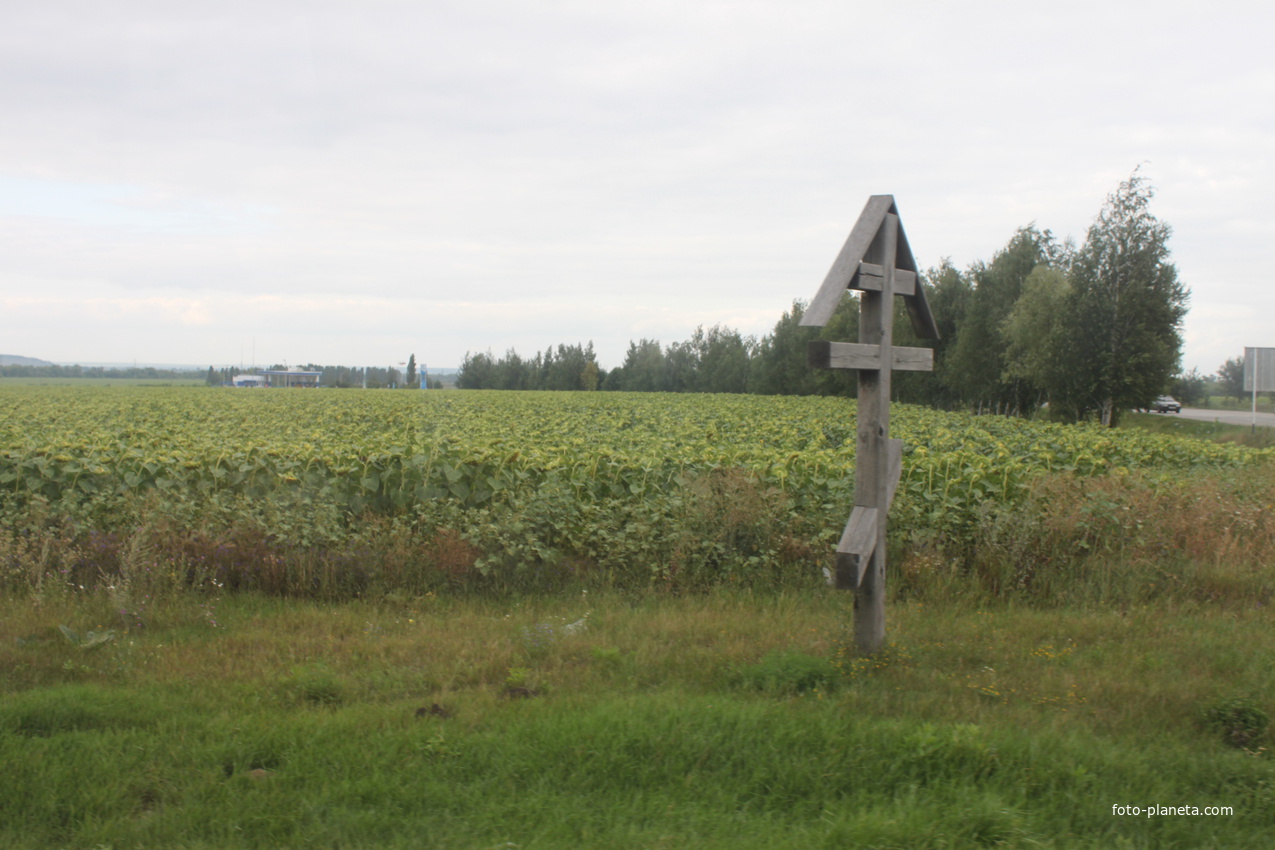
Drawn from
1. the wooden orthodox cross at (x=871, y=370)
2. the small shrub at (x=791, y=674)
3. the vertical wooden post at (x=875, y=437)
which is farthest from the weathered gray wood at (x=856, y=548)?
the small shrub at (x=791, y=674)

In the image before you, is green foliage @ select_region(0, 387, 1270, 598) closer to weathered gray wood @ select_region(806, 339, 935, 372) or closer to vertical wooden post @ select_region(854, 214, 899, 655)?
vertical wooden post @ select_region(854, 214, 899, 655)

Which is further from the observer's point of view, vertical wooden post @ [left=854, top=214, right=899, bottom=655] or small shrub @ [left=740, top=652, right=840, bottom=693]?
vertical wooden post @ [left=854, top=214, right=899, bottom=655]

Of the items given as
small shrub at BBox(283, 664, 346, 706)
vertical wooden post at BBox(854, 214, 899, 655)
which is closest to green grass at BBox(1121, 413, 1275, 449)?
vertical wooden post at BBox(854, 214, 899, 655)

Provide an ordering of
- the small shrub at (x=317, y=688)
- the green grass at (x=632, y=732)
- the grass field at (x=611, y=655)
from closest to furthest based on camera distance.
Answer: the green grass at (x=632, y=732), the grass field at (x=611, y=655), the small shrub at (x=317, y=688)

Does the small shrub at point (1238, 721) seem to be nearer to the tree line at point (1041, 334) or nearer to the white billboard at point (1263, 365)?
the tree line at point (1041, 334)

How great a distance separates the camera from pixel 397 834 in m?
3.28

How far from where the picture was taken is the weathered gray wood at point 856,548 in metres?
4.49

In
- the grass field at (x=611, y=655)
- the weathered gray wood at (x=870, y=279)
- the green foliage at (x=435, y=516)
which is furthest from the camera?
the green foliage at (x=435, y=516)

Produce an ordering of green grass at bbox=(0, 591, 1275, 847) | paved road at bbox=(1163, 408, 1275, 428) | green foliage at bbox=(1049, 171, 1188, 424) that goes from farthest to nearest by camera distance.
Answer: paved road at bbox=(1163, 408, 1275, 428) → green foliage at bbox=(1049, 171, 1188, 424) → green grass at bbox=(0, 591, 1275, 847)

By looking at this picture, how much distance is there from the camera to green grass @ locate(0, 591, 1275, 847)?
3354 mm

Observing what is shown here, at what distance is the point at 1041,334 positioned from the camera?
134 feet

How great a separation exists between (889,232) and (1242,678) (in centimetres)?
328

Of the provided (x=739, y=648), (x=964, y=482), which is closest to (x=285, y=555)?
(x=739, y=648)

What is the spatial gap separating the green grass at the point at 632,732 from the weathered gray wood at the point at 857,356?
1.74m
